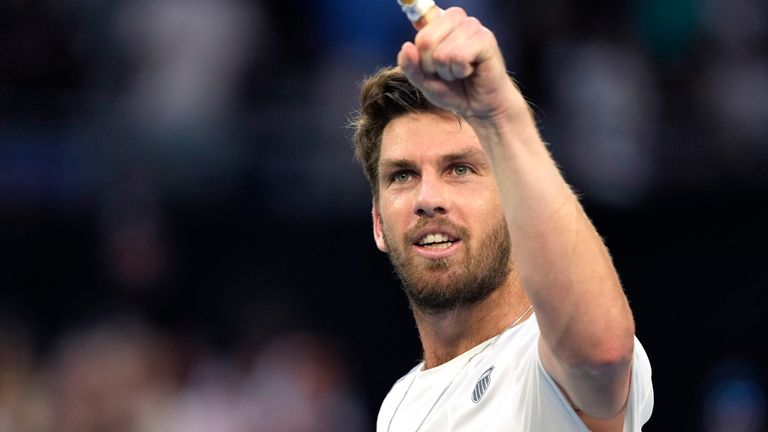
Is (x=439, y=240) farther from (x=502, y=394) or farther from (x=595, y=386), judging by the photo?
(x=595, y=386)

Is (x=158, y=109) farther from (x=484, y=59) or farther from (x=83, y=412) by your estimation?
(x=484, y=59)

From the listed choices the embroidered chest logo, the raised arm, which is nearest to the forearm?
the raised arm

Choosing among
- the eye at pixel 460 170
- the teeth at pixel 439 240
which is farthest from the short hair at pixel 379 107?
the teeth at pixel 439 240

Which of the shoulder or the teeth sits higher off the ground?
the teeth

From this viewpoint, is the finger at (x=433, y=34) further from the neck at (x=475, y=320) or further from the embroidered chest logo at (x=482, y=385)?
the neck at (x=475, y=320)

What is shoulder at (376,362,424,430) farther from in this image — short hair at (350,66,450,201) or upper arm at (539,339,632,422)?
upper arm at (539,339,632,422)

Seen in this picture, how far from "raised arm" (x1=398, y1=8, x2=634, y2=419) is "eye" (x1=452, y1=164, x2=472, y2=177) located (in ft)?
3.99

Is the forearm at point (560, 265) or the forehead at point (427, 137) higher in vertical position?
the forehead at point (427, 137)

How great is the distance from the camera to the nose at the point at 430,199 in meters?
3.79

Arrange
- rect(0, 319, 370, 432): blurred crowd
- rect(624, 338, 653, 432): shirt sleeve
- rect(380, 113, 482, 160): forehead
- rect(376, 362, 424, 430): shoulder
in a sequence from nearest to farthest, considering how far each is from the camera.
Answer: rect(624, 338, 653, 432): shirt sleeve < rect(380, 113, 482, 160): forehead < rect(376, 362, 424, 430): shoulder < rect(0, 319, 370, 432): blurred crowd

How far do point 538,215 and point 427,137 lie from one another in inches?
58.0

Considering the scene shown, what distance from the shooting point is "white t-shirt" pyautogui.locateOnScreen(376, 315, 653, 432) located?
2.86 meters

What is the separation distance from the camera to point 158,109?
29.7 ft

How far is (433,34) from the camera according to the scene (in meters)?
2.52
